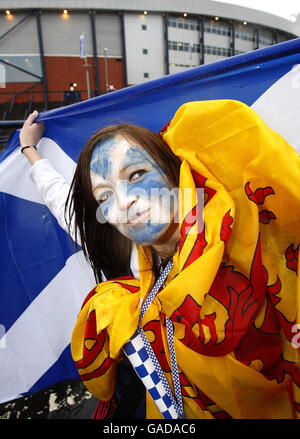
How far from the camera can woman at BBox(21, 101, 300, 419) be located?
67 centimetres

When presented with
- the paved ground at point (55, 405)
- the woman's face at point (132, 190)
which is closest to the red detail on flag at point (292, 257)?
the woman's face at point (132, 190)

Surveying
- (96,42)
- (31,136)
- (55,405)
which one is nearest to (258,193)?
(31,136)

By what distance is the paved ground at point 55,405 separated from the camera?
5.08 ft

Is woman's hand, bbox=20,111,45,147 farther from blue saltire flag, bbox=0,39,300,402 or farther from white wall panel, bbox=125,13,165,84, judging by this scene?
white wall panel, bbox=125,13,165,84

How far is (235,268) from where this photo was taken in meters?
0.73

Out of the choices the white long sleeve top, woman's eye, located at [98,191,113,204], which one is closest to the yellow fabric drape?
woman's eye, located at [98,191,113,204]

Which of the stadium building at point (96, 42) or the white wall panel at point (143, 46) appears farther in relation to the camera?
the white wall panel at point (143, 46)

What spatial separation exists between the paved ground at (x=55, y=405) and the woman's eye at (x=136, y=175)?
1.51m

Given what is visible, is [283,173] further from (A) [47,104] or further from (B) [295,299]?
(A) [47,104]

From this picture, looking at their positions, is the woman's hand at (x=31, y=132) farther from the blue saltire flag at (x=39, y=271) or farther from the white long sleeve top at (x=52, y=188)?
the white long sleeve top at (x=52, y=188)

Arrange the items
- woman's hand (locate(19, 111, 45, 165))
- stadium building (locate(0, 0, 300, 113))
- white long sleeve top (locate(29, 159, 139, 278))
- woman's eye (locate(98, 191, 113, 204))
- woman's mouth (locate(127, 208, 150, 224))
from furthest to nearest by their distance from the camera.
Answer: stadium building (locate(0, 0, 300, 113)) → woman's hand (locate(19, 111, 45, 165)) → white long sleeve top (locate(29, 159, 139, 278)) → woman's eye (locate(98, 191, 113, 204)) → woman's mouth (locate(127, 208, 150, 224))

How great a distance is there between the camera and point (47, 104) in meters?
18.3

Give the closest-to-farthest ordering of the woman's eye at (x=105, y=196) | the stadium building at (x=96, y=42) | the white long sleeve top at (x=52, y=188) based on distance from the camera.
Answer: the woman's eye at (x=105, y=196) < the white long sleeve top at (x=52, y=188) < the stadium building at (x=96, y=42)
